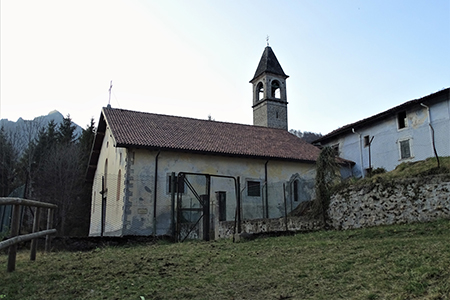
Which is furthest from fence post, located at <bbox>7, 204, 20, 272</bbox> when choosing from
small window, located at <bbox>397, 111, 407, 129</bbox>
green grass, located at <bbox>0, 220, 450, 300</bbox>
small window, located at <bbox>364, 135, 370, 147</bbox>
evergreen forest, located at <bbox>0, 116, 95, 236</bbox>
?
evergreen forest, located at <bbox>0, 116, 95, 236</bbox>

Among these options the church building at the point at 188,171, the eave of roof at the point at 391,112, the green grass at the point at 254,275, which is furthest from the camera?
the eave of roof at the point at 391,112

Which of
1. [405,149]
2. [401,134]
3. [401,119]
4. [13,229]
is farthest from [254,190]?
[13,229]

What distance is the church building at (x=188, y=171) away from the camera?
1889 cm

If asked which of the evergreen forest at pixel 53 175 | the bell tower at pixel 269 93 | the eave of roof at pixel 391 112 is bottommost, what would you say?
the evergreen forest at pixel 53 175

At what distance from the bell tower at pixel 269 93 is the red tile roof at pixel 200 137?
9.73 m

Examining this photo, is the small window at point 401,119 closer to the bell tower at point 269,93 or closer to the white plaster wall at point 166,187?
the white plaster wall at point 166,187

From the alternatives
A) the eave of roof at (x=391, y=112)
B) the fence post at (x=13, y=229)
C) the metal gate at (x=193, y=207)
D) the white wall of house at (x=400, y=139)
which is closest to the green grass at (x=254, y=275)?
the fence post at (x=13, y=229)

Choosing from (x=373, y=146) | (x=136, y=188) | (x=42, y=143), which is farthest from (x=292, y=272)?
(x=42, y=143)

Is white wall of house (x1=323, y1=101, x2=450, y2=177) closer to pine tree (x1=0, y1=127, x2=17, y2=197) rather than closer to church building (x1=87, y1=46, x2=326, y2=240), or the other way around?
church building (x1=87, y1=46, x2=326, y2=240)

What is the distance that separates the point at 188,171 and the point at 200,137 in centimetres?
292

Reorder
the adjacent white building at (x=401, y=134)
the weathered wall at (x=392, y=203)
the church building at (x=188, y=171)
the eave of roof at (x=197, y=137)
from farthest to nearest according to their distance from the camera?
1. the adjacent white building at (x=401, y=134)
2. the eave of roof at (x=197, y=137)
3. the church building at (x=188, y=171)
4. the weathered wall at (x=392, y=203)

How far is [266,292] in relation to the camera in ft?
17.4

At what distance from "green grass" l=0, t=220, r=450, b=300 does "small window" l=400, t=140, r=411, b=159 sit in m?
17.8

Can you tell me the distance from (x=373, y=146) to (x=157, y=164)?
1421cm
